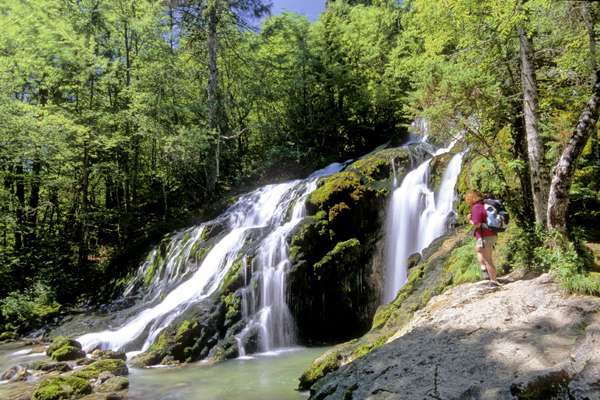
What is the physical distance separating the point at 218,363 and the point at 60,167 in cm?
1316

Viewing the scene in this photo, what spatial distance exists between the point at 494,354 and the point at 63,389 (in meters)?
6.37

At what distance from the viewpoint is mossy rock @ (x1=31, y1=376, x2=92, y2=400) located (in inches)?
251

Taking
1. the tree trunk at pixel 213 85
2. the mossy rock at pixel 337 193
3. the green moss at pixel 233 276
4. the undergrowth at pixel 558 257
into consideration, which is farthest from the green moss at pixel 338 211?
the tree trunk at pixel 213 85

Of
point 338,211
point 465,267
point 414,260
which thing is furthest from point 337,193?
point 465,267

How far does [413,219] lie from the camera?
11.4 metres

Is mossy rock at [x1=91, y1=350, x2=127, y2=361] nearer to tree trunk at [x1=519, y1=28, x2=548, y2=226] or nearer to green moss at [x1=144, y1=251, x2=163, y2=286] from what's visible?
green moss at [x1=144, y1=251, x2=163, y2=286]

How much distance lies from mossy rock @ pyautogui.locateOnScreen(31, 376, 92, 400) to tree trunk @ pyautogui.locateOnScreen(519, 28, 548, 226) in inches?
308

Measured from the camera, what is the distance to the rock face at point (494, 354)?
3.23 meters

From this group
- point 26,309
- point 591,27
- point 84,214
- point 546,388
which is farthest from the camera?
point 84,214

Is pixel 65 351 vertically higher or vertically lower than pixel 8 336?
higher

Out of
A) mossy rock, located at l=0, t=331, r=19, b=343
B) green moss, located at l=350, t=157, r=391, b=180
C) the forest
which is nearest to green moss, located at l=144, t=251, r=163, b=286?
the forest

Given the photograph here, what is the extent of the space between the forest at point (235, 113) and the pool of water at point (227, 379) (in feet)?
A: 15.1

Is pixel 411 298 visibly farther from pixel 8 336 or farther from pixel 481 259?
pixel 8 336

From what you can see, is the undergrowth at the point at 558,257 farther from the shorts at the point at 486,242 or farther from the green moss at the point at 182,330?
the green moss at the point at 182,330
